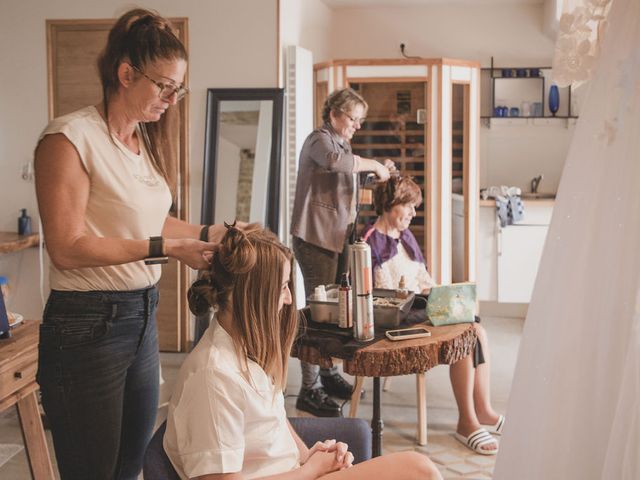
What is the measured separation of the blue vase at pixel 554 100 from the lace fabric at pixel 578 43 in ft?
14.9

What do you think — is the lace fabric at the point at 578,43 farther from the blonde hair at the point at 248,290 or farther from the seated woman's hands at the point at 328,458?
the seated woman's hands at the point at 328,458

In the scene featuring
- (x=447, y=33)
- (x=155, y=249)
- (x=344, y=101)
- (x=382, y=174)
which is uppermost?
(x=447, y=33)

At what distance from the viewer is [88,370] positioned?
158cm

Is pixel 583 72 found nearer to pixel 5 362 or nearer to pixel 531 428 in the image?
pixel 531 428

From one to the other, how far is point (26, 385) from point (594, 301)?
4.75ft

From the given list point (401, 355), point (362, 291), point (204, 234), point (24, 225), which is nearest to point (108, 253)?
point (204, 234)

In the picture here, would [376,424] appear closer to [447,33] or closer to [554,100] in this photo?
[554,100]

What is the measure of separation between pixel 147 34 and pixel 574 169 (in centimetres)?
92

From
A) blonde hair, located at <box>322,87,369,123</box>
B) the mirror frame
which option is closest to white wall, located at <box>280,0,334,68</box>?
the mirror frame

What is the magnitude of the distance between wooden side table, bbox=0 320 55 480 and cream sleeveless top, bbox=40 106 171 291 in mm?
437

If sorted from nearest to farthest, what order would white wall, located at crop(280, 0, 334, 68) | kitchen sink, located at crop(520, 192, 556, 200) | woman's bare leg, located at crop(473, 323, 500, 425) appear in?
woman's bare leg, located at crop(473, 323, 500, 425) < white wall, located at crop(280, 0, 334, 68) < kitchen sink, located at crop(520, 192, 556, 200)

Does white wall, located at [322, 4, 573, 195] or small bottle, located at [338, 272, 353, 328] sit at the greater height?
white wall, located at [322, 4, 573, 195]

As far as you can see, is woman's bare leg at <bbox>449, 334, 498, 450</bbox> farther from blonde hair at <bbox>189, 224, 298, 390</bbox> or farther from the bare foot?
blonde hair at <bbox>189, 224, 298, 390</bbox>

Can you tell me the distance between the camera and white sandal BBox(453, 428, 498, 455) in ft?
10.0
